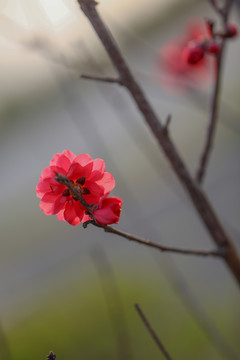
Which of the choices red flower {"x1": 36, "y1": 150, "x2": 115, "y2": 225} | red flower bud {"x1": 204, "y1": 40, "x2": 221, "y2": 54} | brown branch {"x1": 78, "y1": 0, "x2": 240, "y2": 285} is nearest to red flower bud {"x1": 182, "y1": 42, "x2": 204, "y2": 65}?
red flower bud {"x1": 204, "y1": 40, "x2": 221, "y2": 54}

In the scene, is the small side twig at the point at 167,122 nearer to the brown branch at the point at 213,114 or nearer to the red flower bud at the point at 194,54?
the brown branch at the point at 213,114

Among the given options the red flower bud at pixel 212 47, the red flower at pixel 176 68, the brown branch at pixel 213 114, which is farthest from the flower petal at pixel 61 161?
the red flower at pixel 176 68

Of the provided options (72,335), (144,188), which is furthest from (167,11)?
(72,335)

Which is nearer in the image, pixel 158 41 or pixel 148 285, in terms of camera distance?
pixel 148 285

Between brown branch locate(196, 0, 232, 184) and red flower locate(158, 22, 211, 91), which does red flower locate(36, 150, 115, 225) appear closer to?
brown branch locate(196, 0, 232, 184)

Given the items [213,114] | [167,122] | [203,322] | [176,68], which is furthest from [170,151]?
[176,68]

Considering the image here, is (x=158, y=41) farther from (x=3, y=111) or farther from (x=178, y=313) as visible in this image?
(x=178, y=313)

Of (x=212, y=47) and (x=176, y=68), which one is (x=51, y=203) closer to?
(x=212, y=47)

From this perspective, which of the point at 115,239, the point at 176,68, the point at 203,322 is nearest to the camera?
the point at 203,322
